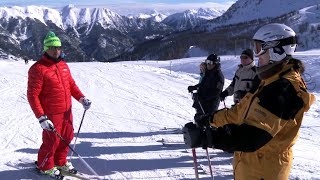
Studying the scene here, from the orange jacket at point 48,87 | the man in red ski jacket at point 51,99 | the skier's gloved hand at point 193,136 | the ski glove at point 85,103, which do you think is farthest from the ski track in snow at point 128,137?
the skier's gloved hand at point 193,136

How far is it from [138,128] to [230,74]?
17764 millimetres

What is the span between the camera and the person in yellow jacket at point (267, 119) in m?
2.39

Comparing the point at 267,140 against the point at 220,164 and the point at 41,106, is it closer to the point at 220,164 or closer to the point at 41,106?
the point at 41,106

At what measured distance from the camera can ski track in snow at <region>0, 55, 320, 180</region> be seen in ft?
19.9

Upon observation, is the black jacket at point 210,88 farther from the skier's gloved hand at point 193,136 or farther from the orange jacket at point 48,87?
the skier's gloved hand at point 193,136

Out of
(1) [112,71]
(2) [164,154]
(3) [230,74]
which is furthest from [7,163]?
(3) [230,74]

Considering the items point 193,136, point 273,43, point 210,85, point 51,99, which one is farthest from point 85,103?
point 273,43

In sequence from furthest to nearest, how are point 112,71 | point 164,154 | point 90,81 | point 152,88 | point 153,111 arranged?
point 112,71
point 90,81
point 152,88
point 153,111
point 164,154

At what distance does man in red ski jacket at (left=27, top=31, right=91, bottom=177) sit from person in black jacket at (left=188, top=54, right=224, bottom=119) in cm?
237

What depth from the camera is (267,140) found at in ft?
7.88

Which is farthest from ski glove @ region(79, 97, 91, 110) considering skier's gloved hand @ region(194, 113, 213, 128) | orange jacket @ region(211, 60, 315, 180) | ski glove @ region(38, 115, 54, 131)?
orange jacket @ region(211, 60, 315, 180)

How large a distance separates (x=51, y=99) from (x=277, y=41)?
3.36 m

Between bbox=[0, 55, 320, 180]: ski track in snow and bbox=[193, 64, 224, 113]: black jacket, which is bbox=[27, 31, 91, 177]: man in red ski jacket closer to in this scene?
bbox=[0, 55, 320, 180]: ski track in snow

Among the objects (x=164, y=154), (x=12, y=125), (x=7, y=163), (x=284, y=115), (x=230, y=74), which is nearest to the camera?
(x=284, y=115)
